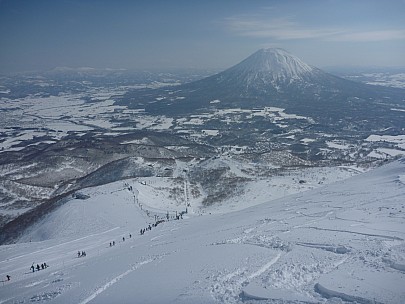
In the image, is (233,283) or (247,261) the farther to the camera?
(247,261)

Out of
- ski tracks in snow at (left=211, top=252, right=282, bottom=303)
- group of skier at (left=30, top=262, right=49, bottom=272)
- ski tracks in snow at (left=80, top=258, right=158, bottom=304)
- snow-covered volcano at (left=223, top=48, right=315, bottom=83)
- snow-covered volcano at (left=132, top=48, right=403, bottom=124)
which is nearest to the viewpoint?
ski tracks in snow at (left=211, top=252, right=282, bottom=303)

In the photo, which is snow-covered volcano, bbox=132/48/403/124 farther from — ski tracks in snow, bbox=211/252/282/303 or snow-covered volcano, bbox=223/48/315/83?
ski tracks in snow, bbox=211/252/282/303

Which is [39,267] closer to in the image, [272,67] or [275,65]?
[272,67]

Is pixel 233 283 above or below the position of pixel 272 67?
below

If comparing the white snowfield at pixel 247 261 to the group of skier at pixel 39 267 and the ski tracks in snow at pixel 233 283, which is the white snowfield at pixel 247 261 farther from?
the group of skier at pixel 39 267

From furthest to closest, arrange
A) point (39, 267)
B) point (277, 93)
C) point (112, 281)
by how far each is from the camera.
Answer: point (277, 93)
point (39, 267)
point (112, 281)

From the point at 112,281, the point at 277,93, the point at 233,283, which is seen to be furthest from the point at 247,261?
the point at 277,93

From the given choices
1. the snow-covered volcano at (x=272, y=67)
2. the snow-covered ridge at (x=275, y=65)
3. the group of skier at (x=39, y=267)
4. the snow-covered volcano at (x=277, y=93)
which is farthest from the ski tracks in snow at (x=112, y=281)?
the snow-covered ridge at (x=275, y=65)

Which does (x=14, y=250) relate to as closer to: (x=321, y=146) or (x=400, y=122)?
(x=321, y=146)

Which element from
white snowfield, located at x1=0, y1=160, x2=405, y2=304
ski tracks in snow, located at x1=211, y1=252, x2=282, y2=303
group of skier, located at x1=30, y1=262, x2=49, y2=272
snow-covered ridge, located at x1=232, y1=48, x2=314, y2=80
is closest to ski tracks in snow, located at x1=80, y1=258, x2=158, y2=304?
white snowfield, located at x1=0, y1=160, x2=405, y2=304
